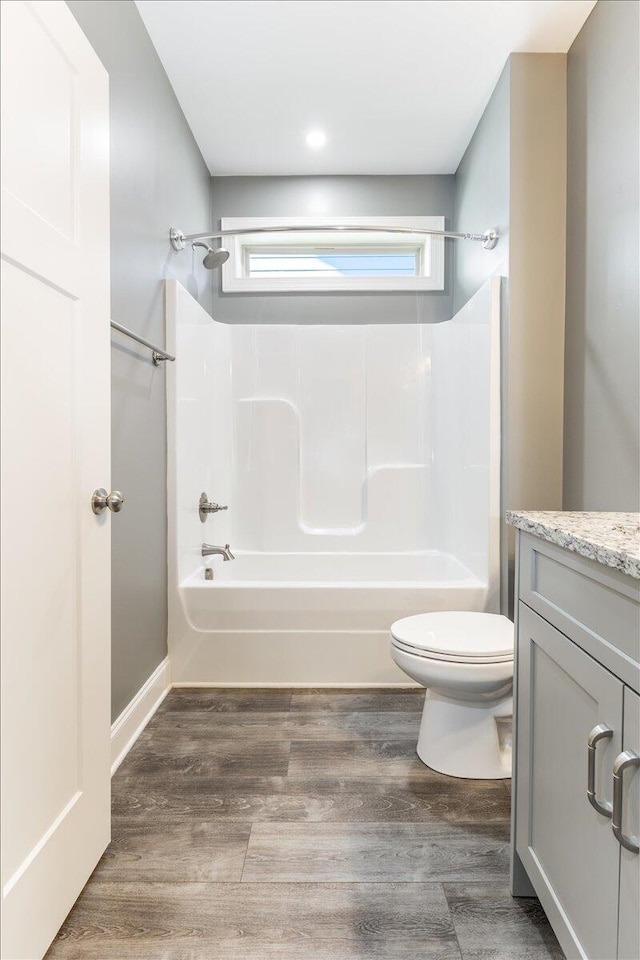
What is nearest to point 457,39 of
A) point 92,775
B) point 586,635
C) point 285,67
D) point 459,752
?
point 285,67

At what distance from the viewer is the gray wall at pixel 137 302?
1.82 m

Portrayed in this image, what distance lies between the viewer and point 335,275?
327 cm

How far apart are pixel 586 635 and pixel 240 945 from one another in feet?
3.09

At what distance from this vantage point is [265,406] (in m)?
3.25

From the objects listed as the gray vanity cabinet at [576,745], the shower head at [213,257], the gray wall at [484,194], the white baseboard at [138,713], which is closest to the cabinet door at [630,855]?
the gray vanity cabinet at [576,745]

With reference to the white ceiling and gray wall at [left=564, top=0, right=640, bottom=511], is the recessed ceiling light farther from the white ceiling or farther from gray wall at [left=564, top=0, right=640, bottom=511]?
gray wall at [left=564, top=0, right=640, bottom=511]

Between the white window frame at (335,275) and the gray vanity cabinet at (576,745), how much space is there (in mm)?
2382

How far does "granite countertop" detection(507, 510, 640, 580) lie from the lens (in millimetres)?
788

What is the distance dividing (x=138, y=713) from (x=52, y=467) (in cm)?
124

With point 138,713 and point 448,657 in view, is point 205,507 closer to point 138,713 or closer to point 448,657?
point 138,713

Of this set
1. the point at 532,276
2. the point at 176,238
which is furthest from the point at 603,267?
the point at 176,238

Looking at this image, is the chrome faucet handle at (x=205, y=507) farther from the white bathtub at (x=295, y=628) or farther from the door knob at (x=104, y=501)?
the door knob at (x=104, y=501)

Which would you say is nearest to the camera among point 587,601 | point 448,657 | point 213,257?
point 587,601

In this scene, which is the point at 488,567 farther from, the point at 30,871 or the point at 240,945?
the point at 30,871
